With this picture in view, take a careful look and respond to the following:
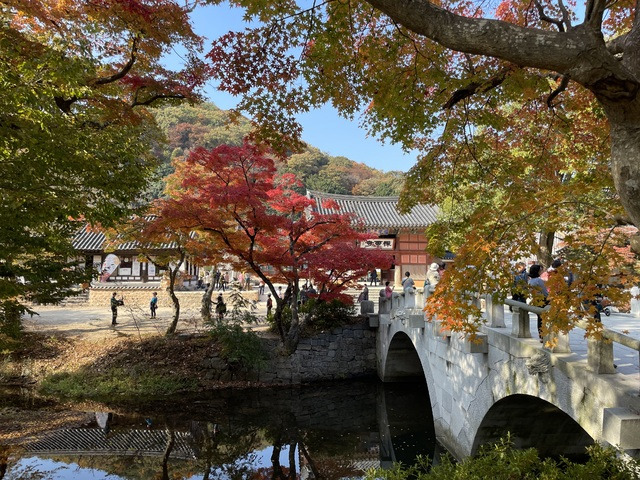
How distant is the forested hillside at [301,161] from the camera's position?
63469 mm

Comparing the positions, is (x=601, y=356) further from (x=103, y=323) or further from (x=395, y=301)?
(x=103, y=323)

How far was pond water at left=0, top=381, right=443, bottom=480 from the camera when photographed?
10.1m

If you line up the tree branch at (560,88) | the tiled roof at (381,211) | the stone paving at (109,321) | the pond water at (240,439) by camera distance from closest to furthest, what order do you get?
1. the tree branch at (560,88)
2. the pond water at (240,439)
3. the stone paving at (109,321)
4. the tiled roof at (381,211)

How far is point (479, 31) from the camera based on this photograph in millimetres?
3549

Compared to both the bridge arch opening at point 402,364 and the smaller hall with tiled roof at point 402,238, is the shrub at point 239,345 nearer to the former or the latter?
the bridge arch opening at point 402,364

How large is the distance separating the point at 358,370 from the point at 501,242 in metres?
13.3

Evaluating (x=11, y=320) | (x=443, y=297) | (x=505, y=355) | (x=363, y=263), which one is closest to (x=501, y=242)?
(x=443, y=297)

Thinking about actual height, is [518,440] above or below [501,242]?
below

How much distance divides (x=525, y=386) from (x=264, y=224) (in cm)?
879

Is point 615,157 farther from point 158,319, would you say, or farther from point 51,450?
point 158,319

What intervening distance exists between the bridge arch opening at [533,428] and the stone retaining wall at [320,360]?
8851 millimetres

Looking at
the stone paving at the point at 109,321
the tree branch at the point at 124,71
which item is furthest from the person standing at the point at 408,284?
the tree branch at the point at 124,71

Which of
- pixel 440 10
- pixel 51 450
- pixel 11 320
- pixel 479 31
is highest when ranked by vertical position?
pixel 440 10

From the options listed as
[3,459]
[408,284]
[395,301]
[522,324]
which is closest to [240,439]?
[3,459]
